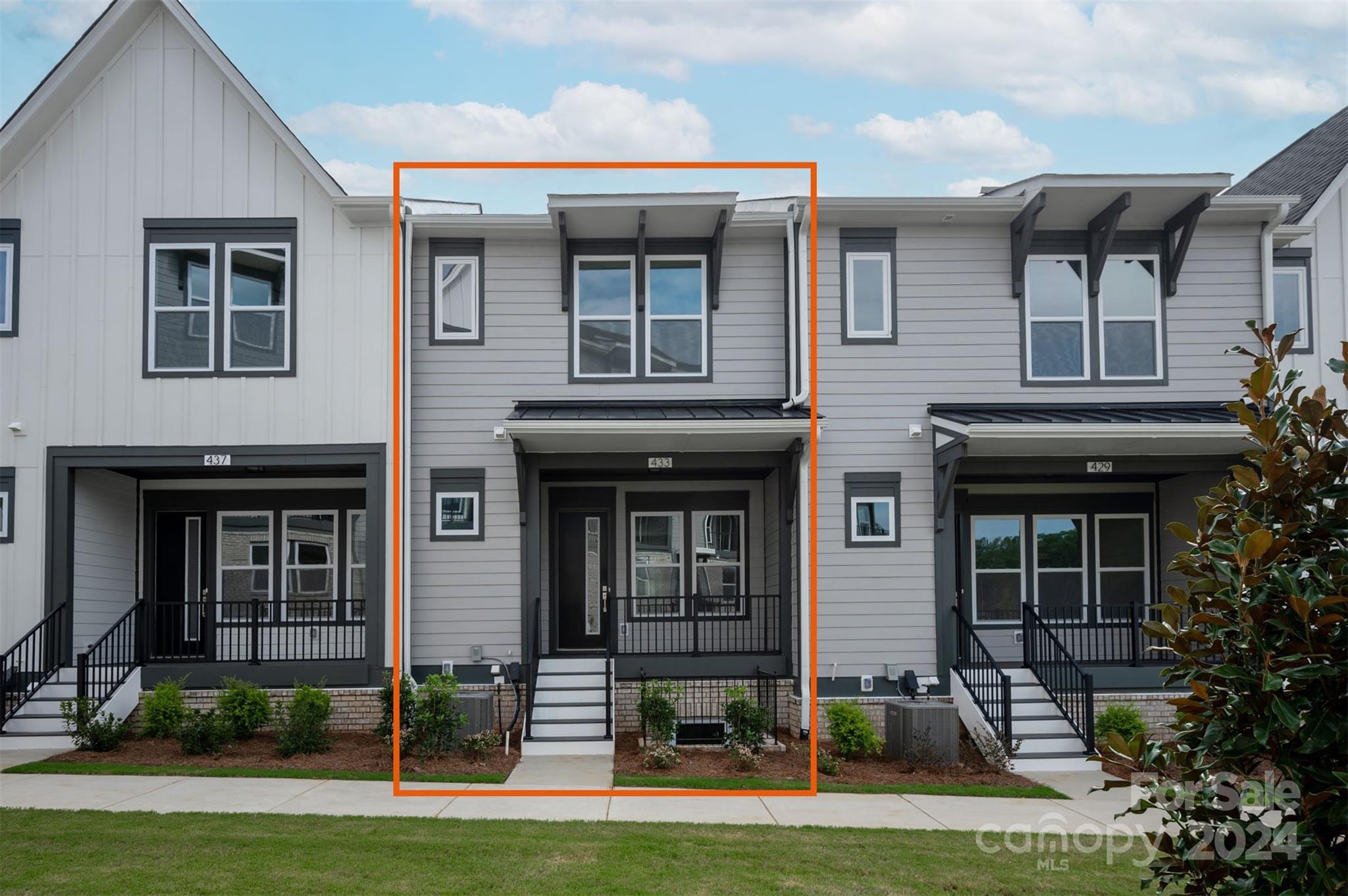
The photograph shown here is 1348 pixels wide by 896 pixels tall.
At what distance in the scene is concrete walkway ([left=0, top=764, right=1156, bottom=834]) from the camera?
1039 cm

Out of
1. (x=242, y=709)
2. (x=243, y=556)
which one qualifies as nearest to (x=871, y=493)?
(x=242, y=709)

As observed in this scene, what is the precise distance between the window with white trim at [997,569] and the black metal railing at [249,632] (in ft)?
30.3

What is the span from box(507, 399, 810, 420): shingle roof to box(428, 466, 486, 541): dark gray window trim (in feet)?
3.38

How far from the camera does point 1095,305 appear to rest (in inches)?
619

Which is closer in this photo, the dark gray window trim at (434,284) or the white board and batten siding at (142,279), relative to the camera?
the white board and batten siding at (142,279)

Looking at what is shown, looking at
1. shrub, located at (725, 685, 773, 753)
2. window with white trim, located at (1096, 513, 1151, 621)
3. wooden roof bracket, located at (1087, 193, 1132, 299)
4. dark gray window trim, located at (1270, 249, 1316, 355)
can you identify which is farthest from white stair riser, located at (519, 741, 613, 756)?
dark gray window trim, located at (1270, 249, 1316, 355)

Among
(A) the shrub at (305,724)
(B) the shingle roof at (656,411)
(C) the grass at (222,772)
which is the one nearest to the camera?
(C) the grass at (222,772)

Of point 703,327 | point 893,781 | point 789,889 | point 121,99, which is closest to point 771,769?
point 893,781

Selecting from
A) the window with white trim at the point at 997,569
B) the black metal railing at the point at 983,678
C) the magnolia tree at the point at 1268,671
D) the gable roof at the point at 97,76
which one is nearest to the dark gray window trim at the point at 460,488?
the gable roof at the point at 97,76

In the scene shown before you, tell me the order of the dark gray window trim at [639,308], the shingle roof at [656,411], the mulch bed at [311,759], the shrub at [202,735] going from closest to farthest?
the mulch bed at [311,759], the shrub at [202,735], the shingle roof at [656,411], the dark gray window trim at [639,308]

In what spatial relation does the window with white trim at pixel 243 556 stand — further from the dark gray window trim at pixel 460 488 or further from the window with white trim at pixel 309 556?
the dark gray window trim at pixel 460 488

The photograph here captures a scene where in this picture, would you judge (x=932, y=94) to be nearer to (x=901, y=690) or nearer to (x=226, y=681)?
(x=901, y=690)

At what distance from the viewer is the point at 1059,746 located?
13695 millimetres

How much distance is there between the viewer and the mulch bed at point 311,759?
42.0 feet
